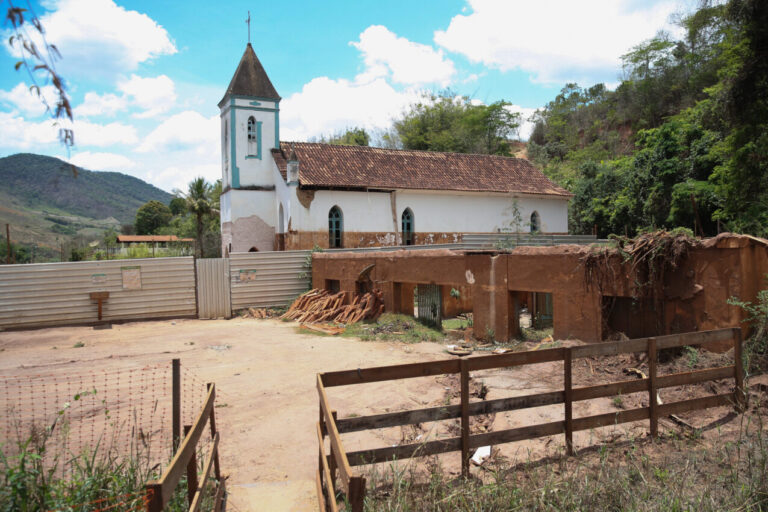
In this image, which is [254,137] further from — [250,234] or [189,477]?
[189,477]

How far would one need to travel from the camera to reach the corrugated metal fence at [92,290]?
58.0ft

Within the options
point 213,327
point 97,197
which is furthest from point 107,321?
point 97,197

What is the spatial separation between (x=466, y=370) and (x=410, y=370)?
56cm

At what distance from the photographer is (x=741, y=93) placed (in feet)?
55.1

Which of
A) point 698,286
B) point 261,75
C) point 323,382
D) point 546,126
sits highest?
point 546,126

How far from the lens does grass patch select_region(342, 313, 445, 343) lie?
1326 cm

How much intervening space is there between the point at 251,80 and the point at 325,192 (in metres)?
8.80

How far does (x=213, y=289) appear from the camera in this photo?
1966cm

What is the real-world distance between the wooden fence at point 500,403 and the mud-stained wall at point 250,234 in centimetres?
2479

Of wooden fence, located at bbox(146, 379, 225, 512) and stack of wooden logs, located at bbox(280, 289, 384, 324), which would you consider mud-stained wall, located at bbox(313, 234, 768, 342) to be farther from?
wooden fence, located at bbox(146, 379, 225, 512)

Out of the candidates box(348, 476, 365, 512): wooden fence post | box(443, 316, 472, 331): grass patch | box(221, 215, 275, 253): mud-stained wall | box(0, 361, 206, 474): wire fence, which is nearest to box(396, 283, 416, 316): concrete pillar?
box(443, 316, 472, 331): grass patch

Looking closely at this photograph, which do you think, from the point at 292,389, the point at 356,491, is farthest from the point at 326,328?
the point at 356,491

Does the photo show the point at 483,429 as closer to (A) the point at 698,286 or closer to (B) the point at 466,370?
(B) the point at 466,370

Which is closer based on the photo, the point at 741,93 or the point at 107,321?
the point at 741,93
